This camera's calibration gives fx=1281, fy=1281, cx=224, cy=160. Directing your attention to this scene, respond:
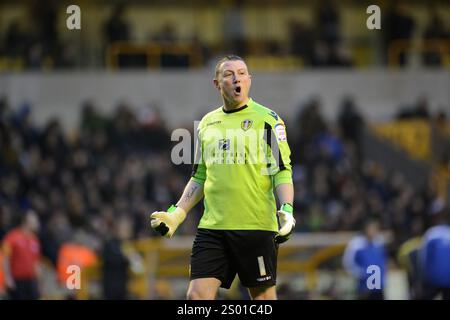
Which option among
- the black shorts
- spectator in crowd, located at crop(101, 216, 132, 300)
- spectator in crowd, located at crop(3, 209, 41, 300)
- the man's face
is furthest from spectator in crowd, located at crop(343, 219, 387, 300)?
the man's face

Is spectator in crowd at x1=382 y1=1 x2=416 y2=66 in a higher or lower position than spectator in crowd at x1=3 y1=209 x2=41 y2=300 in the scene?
higher

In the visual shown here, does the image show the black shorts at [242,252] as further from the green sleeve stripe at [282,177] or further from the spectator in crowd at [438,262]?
the spectator in crowd at [438,262]

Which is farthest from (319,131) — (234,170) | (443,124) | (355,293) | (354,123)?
(234,170)

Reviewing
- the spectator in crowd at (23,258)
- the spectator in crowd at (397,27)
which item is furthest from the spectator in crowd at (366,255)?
the spectator in crowd at (397,27)

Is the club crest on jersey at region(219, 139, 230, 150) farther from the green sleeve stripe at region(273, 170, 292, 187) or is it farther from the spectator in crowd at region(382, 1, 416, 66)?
the spectator in crowd at region(382, 1, 416, 66)

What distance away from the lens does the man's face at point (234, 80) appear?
9273mm

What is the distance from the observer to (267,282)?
9.30 meters

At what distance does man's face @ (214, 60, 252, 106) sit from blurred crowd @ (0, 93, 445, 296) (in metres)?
10.7

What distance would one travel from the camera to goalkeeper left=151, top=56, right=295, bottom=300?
9273 millimetres

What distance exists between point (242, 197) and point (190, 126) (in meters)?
17.3

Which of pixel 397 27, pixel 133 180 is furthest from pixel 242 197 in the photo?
pixel 397 27

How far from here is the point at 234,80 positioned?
928 centimetres

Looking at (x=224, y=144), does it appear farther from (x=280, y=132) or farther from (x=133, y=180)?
(x=133, y=180)
